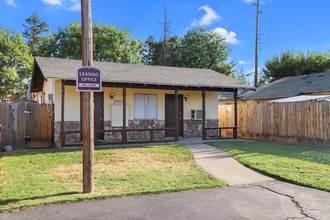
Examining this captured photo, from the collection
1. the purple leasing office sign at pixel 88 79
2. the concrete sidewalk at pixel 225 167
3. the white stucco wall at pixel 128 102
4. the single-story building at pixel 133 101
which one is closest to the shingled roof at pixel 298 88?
the white stucco wall at pixel 128 102

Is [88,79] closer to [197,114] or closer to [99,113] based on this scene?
[99,113]

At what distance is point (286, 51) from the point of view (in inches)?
1258

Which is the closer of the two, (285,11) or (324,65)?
(285,11)

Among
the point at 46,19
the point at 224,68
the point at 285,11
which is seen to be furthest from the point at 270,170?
the point at 46,19

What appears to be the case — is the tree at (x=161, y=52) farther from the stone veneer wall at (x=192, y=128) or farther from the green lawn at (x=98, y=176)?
the green lawn at (x=98, y=176)

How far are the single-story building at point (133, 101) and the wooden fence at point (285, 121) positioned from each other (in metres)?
1.63

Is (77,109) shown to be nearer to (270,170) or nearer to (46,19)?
(270,170)

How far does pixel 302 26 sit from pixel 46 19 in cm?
3688

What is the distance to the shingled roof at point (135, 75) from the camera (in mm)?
10336

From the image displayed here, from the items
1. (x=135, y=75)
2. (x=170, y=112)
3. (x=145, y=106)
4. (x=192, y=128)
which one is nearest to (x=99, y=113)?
(x=145, y=106)

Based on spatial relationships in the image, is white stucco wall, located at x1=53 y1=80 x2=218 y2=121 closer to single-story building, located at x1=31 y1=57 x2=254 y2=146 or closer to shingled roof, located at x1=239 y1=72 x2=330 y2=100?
single-story building, located at x1=31 y1=57 x2=254 y2=146

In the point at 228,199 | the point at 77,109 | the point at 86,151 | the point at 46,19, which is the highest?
the point at 46,19

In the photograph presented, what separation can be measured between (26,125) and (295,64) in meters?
28.9

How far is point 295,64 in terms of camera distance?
97.7 ft
